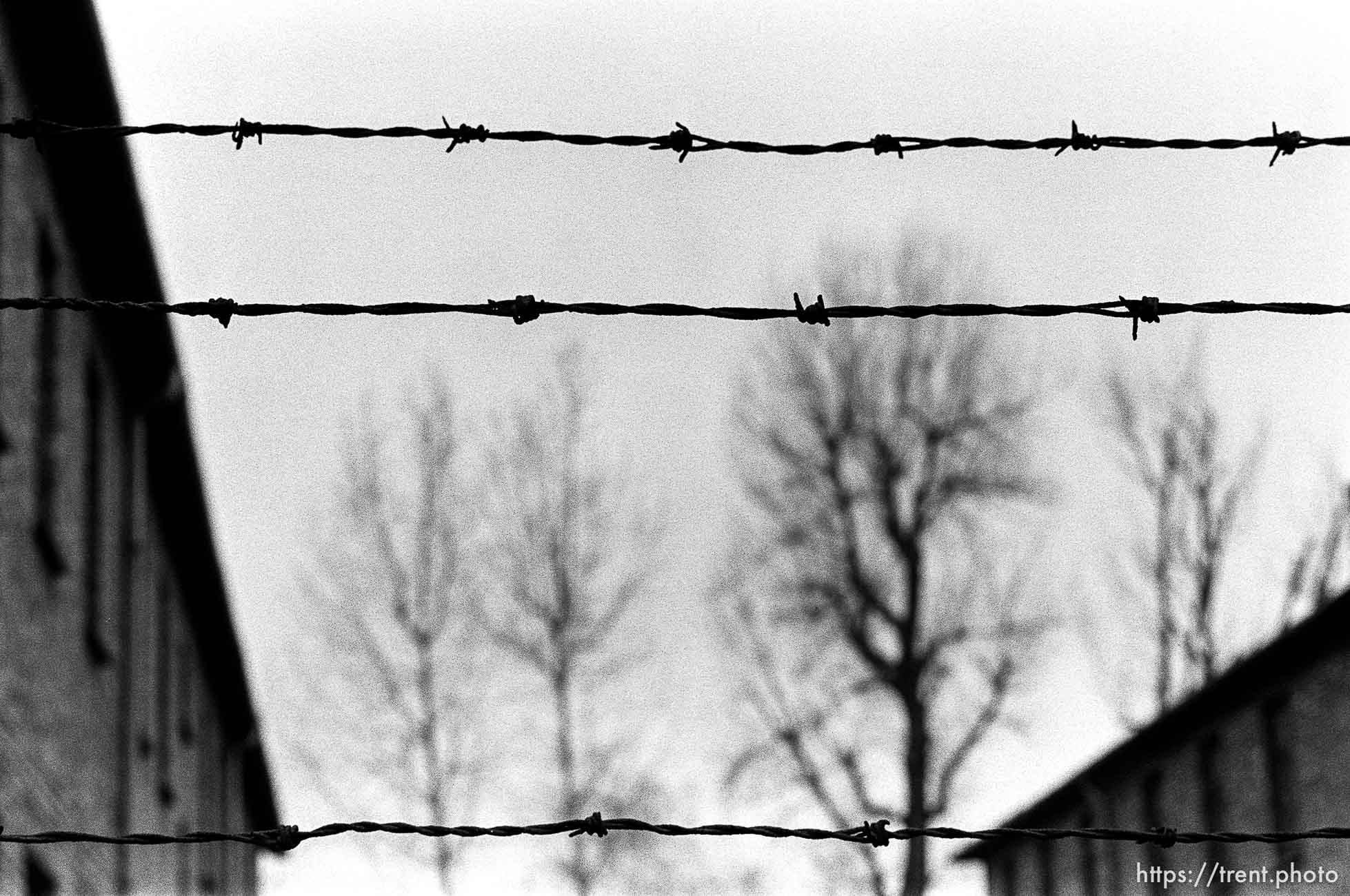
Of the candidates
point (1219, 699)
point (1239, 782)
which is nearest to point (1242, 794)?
point (1239, 782)

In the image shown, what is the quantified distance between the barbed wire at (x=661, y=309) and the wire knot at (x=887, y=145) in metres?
0.39

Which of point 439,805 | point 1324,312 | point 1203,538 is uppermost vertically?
point 1203,538

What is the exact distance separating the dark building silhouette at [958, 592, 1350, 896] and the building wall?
2 centimetres

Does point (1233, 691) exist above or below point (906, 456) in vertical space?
below

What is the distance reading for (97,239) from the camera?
14250 mm

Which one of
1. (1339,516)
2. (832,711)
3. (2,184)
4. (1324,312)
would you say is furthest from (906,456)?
(1324,312)

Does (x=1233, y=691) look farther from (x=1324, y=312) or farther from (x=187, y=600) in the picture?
(x=1324, y=312)

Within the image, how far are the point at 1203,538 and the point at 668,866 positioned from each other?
12116 mm

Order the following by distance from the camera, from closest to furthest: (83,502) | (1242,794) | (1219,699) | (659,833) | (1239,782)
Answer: (659,833) → (83,502) → (1242,794) → (1239,782) → (1219,699)

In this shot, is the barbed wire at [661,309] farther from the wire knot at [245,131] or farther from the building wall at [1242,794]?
the building wall at [1242,794]

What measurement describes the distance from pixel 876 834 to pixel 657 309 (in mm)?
1154

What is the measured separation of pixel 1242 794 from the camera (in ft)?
92.8

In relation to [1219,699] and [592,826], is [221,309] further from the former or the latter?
[1219,699]

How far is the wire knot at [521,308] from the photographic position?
4.61 metres
